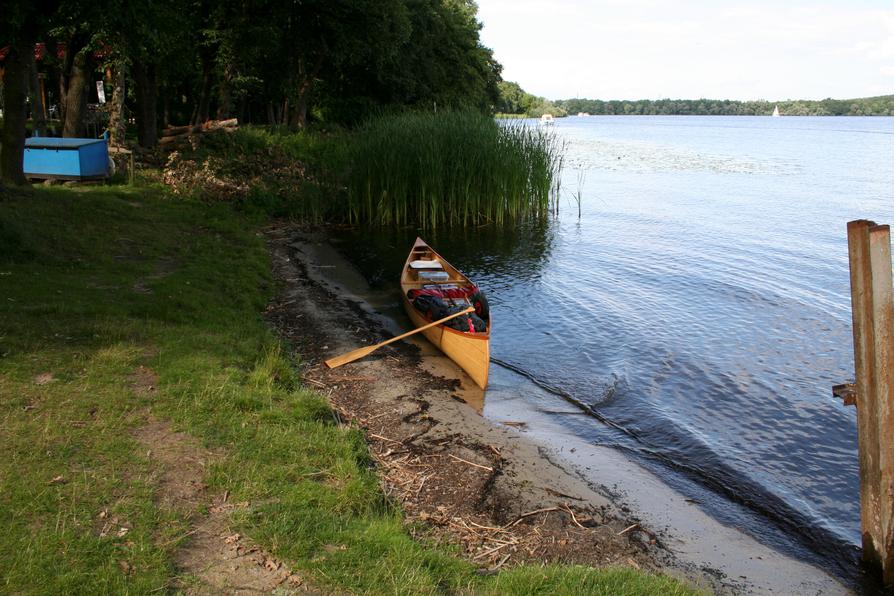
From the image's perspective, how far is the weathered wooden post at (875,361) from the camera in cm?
582

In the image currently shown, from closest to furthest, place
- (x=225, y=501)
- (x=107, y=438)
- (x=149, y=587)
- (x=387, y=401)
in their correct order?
(x=149, y=587) < (x=225, y=501) < (x=107, y=438) < (x=387, y=401)

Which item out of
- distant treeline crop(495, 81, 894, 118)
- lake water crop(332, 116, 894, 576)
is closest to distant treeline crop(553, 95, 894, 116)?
distant treeline crop(495, 81, 894, 118)

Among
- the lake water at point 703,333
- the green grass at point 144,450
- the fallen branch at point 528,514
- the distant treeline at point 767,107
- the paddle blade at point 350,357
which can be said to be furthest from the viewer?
the distant treeline at point 767,107

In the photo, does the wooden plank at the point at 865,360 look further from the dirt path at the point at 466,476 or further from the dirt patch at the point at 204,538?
the dirt patch at the point at 204,538

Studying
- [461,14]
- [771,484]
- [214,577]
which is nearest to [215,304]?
[214,577]

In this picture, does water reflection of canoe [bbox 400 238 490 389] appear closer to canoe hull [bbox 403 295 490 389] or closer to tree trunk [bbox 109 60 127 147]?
canoe hull [bbox 403 295 490 389]

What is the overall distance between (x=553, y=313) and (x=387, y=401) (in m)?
6.69

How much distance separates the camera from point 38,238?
509 inches

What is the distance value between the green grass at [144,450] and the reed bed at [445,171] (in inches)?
444

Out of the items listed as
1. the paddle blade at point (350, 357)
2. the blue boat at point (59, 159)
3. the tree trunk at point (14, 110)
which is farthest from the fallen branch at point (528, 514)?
the blue boat at point (59, 159)

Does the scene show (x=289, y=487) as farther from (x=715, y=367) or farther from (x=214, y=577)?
(x=715, y=367)

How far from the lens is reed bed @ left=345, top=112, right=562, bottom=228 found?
23000 mm

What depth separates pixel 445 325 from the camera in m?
11.8

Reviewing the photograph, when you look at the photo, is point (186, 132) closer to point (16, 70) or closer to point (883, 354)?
point (16, 70)
